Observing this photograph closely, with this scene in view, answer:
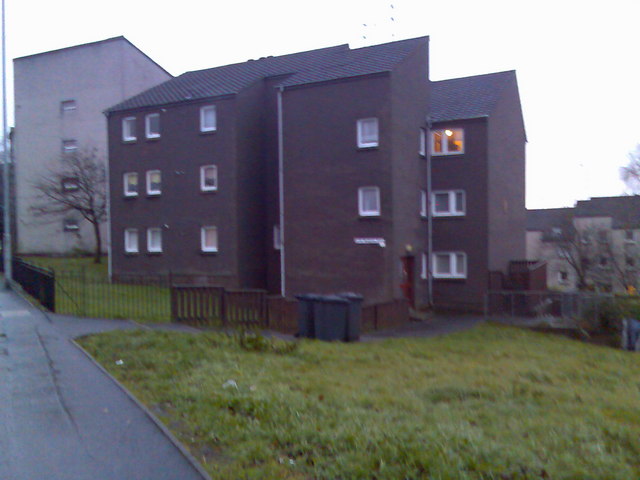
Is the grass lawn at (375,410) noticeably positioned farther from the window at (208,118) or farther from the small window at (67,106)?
the small window at (67,106)

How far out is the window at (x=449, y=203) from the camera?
2900cm

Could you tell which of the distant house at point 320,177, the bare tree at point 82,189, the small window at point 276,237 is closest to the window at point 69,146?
the bare tree at point 82,189

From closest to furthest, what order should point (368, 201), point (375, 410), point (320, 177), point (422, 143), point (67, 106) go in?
point (375, 410) < point (368, 201) < point (320, 177) < point (422, 143) < point (67, 106)

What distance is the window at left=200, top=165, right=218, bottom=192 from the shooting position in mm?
28587

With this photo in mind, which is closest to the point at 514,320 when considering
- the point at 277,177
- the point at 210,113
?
the point at 277,177

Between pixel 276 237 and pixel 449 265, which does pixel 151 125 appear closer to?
pixel 276 237

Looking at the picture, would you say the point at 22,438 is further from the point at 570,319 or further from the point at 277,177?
the point at 277,177

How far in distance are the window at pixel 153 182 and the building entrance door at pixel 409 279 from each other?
1161 centimetres

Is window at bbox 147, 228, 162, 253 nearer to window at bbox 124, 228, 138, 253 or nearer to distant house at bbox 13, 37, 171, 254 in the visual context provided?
window at bbox 124, 228, 138, 253

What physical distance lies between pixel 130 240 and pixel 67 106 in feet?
48.6

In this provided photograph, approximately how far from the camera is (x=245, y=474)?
5.48 meters

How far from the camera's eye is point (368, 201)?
24531 millimetres

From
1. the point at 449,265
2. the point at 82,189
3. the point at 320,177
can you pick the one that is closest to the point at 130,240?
the point at 82,189

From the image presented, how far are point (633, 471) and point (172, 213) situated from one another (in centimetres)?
2576
